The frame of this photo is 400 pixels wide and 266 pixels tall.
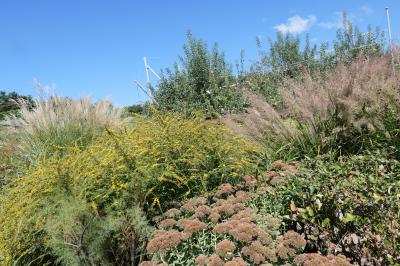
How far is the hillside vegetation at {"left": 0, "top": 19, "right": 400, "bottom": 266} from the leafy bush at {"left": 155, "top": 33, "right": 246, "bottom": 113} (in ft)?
13.3

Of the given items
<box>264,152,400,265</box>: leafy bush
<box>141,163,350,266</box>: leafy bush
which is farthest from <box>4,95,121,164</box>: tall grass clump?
<box>264,152,400,265</box>: leafy bush

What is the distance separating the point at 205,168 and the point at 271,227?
110 centimetres

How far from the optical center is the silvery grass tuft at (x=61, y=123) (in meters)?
5.38

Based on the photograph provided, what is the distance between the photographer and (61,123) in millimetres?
5832

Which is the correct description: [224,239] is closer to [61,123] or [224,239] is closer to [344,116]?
[344,116]

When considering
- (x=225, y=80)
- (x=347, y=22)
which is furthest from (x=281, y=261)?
(x=347, y=22)

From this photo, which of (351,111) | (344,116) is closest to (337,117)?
(344,116)

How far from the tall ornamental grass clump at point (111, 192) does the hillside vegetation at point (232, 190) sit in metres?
0.01

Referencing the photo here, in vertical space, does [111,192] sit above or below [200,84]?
below

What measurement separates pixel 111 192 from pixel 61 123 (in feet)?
9.75

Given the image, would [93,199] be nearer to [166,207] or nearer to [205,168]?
[166,207]

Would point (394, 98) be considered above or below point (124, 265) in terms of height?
above

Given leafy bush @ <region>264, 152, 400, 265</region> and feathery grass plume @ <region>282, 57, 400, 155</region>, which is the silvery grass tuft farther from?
leafy bush @ <region>264, 152, 400, 265</region>

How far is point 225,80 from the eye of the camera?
9.49m
